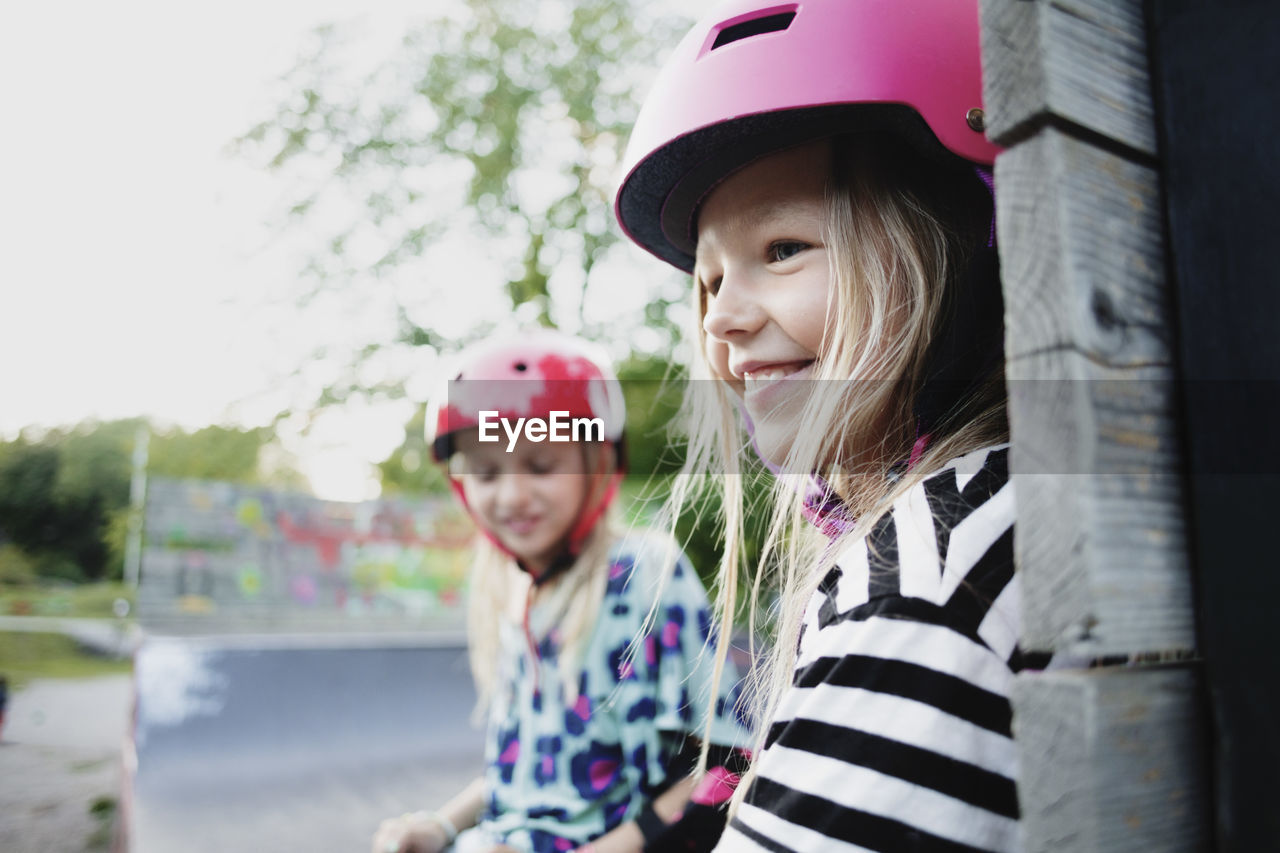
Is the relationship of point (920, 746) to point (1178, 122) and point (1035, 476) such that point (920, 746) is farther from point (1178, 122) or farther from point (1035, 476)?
point (1178, 122)

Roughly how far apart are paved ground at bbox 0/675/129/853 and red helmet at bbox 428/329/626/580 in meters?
2.91

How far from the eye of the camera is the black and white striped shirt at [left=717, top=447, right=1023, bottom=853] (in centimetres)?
72

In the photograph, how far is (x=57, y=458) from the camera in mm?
13273

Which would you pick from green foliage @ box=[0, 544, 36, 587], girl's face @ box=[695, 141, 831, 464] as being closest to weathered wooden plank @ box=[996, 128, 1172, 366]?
girl's face @ box=[695, 141, 831, 464]

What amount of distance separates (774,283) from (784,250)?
62 millimetres

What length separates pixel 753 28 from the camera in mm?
1398

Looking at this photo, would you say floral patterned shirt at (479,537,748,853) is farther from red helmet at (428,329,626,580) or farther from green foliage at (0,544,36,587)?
green foliage at (0,544,36,587)

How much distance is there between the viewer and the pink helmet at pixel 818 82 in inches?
48.3

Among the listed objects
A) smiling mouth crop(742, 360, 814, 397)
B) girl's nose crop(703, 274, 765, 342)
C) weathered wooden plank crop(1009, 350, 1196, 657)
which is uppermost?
girl's nose crop(703, 274, 765, 342)

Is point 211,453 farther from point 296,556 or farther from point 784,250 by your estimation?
point 784,250

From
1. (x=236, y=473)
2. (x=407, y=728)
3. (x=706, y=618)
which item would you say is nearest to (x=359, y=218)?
(x=236, y=473)

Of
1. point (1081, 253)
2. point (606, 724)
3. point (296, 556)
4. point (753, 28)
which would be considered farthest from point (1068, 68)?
point (296, 556)

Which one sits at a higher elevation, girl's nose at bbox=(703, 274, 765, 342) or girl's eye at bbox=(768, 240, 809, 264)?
girl's eye at bbox=(768, 240, 809, 264)

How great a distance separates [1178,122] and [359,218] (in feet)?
42.1
